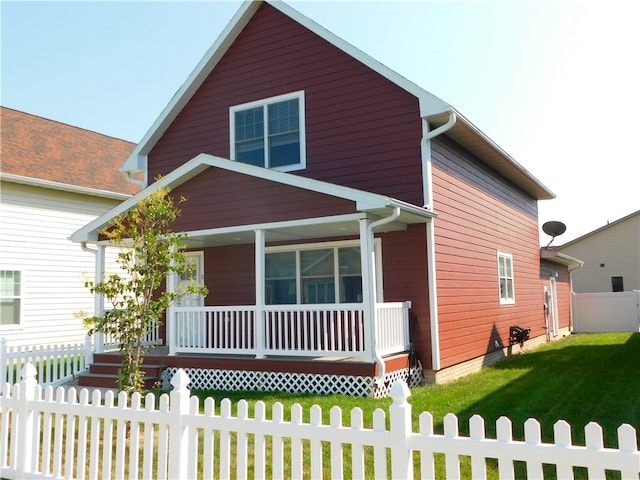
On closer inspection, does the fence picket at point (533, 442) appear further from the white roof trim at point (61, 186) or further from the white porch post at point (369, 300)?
the white roof trim at point (61, 186)

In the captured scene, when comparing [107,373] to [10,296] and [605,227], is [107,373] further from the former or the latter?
[605,227]

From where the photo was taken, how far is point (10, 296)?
15461 mm

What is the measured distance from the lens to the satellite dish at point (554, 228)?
24297mm

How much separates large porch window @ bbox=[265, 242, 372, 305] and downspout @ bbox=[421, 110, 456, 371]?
163 centimetres

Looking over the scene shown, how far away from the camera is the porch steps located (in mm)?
10938

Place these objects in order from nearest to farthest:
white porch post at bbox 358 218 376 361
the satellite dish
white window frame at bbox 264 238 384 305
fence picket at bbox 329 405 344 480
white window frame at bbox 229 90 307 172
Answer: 1. fence picket at bbox 329 405 344 480
2. white porch post at bbox 358 218 376 361
3. white window frame at bbox 264 238 384 305
4. white window frame at bbox 229 90 307 172
5. the satellite dish

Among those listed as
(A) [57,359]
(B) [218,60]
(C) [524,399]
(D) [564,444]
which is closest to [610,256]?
(C) [524,399]

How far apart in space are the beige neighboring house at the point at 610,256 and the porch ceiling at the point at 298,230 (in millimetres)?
26008

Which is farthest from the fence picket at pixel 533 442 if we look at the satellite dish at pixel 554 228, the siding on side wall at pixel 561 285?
the satellite dish at pixel 554 228

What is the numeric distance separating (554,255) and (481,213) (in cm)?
869

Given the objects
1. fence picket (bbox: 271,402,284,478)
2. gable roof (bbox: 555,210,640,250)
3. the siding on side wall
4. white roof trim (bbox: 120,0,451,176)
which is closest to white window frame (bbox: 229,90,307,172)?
white roof trim (bbox: 120,0,451,176)

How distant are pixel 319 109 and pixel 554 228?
52.1 feet

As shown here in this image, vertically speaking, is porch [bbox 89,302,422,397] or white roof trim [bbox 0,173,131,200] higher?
white roof trim [bbox 0,173,131,200]

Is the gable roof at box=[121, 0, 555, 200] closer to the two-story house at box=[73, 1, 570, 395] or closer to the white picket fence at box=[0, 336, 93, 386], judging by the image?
the two-story house at box=[73, 1, 570, 395]
